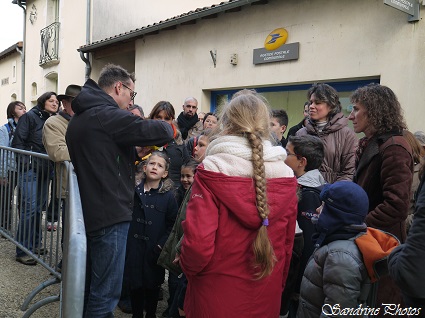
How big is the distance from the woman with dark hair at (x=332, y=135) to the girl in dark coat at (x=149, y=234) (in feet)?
4.49

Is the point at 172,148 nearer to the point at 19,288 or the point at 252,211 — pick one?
the point at 19,288

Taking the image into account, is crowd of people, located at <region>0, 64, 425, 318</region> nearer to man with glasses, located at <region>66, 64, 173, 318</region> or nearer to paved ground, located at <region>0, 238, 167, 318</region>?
man with glasses, located at <region>66, 64, 173, 318</region>

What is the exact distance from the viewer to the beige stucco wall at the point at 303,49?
5113 mm

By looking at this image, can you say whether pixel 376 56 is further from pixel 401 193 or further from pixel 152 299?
pixel 152 299

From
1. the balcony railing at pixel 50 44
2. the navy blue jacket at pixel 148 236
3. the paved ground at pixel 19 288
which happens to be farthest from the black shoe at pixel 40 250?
the balcony railing at pixel 50 44

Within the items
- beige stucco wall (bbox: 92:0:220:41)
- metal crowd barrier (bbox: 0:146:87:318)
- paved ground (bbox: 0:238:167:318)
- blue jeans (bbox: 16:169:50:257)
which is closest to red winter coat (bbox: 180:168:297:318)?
metal crowd barrier (bbox: 0:146:87:318)

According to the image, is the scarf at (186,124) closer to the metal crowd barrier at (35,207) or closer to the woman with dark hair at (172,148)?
the woman with dark hair at (172,148)

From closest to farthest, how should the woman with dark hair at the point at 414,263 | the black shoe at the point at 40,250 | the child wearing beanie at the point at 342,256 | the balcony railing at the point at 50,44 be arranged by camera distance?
the woman with dark hair at the point at 414,263 → the child wearing beanie at the point at 342,256 → the black shoe at the point at 40,250 → the balcony railing at the point at 50,44

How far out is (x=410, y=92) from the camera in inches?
198

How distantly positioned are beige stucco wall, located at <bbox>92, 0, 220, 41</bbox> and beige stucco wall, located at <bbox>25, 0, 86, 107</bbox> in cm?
70

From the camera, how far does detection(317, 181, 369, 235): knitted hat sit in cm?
223

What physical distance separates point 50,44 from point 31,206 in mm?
13026

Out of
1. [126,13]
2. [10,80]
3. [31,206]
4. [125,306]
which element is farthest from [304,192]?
[10,80]

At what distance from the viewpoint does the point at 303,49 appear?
253 inches
